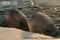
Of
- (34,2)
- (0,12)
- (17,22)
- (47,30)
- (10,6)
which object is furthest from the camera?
(34,2)


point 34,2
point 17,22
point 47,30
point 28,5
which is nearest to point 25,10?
point 28,5

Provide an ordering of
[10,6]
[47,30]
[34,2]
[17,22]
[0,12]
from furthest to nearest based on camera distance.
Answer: [34,2], [10,6], [0,12], [17,22], [47,30]

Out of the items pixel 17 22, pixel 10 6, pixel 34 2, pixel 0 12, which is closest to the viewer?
pixel 17 22

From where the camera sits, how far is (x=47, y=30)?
449cm

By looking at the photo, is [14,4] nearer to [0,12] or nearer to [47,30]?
[0,12]

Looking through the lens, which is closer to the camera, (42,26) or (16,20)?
(42,26)

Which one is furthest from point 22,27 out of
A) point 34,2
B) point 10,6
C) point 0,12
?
point 34,2

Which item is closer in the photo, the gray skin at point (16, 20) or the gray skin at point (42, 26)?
the gray skin at point (42, 26)

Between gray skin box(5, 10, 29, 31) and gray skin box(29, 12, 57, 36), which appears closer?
gray skin box(29, 12, 57, 36)

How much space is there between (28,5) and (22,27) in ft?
7.46

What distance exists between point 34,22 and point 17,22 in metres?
0.50

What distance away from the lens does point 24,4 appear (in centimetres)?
707

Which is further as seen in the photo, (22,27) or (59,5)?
(59,5)

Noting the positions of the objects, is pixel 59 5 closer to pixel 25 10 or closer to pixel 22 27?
pixel 25 10
